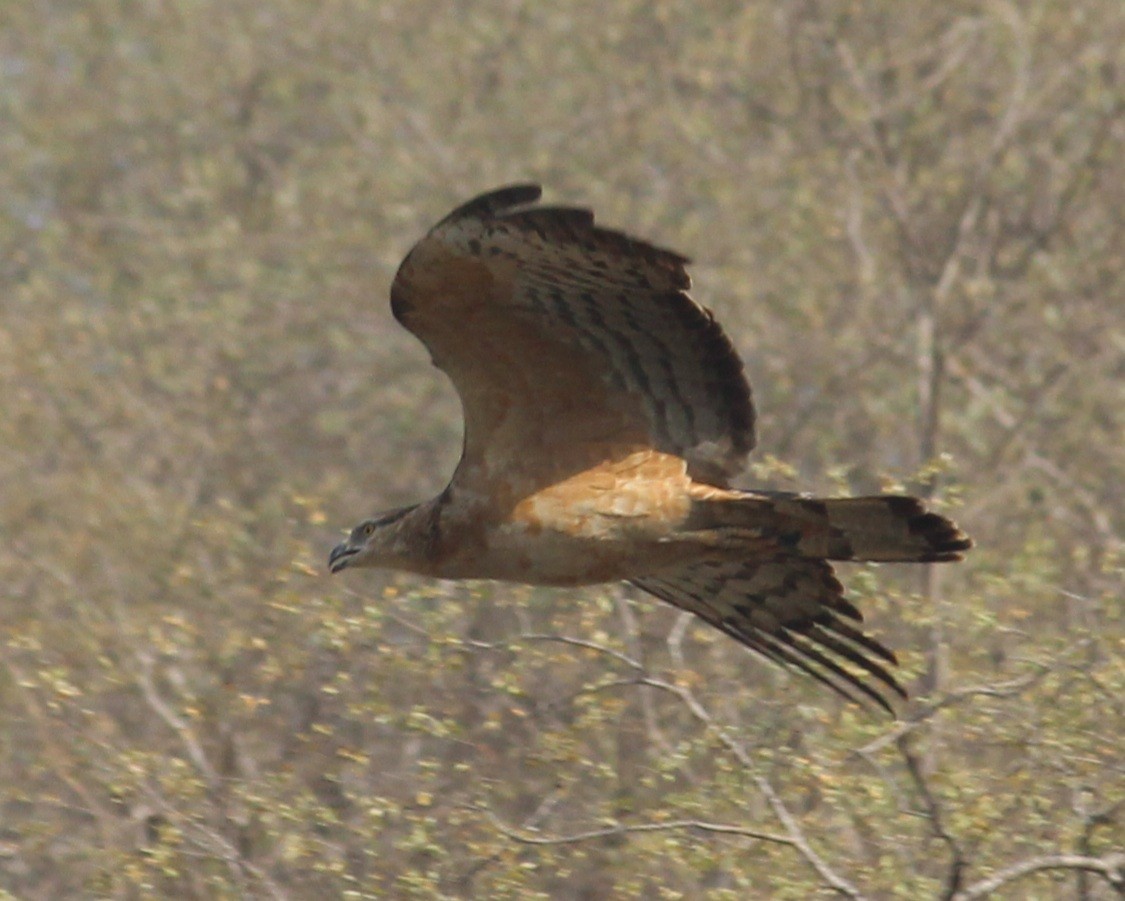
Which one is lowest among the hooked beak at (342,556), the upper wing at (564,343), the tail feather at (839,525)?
the hooked beak at (342,556)

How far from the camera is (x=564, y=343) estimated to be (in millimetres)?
6547

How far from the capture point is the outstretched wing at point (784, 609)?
7.03 meters

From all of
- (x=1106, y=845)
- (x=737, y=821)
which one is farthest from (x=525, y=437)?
(x=1106, y=845)

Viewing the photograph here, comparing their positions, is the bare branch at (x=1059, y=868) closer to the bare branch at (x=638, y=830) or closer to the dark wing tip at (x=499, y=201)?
the bare branch at (x=638, y=830)

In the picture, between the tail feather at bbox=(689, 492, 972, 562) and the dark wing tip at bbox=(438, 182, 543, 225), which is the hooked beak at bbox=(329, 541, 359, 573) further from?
the dark wing tip at bbox=(438, 182, 543, 225)

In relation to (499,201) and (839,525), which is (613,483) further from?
(499,201)

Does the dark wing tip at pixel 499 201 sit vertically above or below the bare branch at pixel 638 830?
above

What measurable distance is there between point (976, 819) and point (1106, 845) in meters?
0.37

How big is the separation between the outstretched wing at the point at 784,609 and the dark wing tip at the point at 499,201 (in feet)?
5.16

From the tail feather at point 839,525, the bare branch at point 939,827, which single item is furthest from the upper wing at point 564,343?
the bare branch at point 939,827

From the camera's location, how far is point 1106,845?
619 cm

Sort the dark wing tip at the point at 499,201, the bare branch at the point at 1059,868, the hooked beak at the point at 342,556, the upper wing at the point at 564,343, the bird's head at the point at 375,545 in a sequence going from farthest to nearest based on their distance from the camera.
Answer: the hooked beak at the point at 342,556, the bird's head at the point at 375,545, the upper wing at the point at 564,343, the bare branch at the point at 1059,868, the dark wing tip at the point at 499,201

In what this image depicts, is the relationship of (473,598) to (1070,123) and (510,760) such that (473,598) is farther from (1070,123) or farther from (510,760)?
(1070,123)

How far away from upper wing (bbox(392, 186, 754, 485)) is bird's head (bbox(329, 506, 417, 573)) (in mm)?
335
